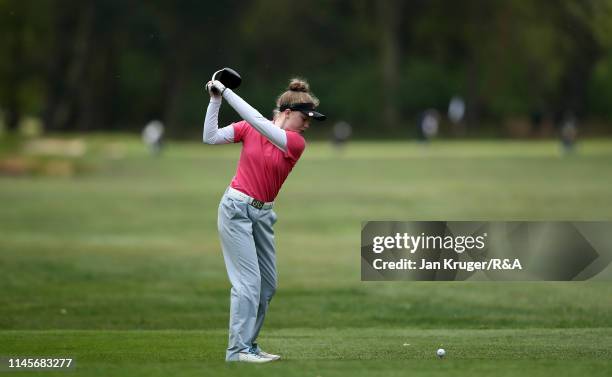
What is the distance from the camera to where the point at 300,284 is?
67.7ft

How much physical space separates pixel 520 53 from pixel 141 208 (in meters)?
52.6

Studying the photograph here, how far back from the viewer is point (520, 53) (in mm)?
84375

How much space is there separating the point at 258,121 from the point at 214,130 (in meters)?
0.40

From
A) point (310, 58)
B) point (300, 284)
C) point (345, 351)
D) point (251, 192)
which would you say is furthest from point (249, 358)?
point (310, 58)

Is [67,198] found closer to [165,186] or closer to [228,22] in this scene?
[165,186]

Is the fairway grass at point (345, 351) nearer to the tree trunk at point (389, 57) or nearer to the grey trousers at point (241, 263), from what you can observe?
the grey trousers at point (241, 263)

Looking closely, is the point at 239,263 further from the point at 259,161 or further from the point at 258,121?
the point at 258,121

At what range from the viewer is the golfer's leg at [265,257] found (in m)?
10.1

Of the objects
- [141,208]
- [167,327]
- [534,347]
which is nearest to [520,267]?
[534,347]

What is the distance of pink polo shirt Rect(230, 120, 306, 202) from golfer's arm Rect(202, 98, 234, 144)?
0.07m

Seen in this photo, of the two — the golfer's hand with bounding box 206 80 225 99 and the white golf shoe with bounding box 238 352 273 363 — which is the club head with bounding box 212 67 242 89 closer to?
the golfer's hand with bounding box 206 80 225 99

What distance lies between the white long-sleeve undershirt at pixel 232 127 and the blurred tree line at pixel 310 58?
7146cm

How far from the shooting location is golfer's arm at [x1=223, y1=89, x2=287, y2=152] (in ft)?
31.9

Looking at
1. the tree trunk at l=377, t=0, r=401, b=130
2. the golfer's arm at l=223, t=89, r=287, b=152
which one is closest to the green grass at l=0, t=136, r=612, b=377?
the golfer's arm at l=223, t=89, r=287, b=152
